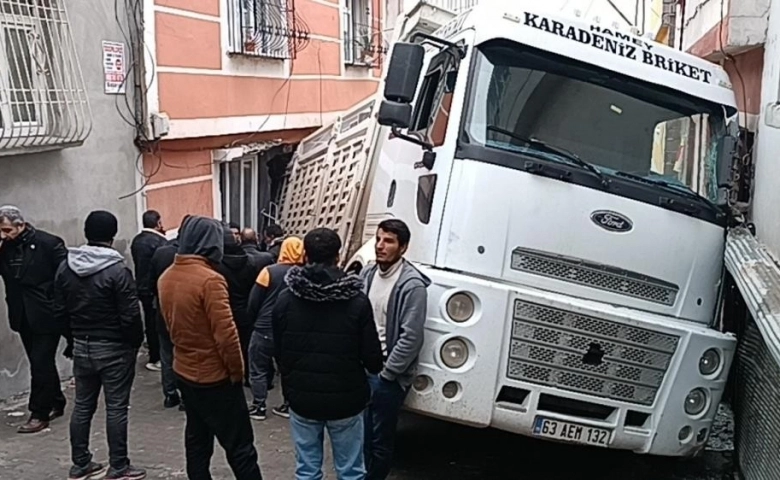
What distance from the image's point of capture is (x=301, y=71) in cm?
1321

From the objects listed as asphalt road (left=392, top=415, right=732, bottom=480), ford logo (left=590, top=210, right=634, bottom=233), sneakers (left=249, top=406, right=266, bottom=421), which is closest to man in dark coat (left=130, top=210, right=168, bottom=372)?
sneakers (left=249, top=406, right=266, bottom=421)

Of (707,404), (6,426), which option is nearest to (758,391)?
(707,404)

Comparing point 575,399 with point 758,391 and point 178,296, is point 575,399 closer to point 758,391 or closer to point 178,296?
point 758,391

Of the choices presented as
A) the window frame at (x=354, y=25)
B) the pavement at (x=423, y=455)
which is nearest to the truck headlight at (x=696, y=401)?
the pavement at (x=423, y=455)

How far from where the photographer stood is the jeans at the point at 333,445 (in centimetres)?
472

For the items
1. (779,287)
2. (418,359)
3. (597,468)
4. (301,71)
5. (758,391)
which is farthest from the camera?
(301,71)

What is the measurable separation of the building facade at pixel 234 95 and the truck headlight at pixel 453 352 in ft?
16.8

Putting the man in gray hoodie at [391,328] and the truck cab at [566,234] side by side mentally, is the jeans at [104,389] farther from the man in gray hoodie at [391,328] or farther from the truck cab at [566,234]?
the truck cab at [566,234]

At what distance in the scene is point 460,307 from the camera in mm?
5074

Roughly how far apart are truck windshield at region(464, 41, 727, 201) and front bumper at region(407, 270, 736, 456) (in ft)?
2.73

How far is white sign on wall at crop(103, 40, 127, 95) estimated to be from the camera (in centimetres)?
860

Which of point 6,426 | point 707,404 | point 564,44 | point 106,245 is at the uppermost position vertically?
point 564,44

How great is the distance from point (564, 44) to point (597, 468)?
2.91m

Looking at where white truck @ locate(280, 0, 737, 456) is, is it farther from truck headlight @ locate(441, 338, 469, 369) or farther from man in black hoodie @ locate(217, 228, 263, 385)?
man in black hoodie @ locate(217, 228, 263, 385)
